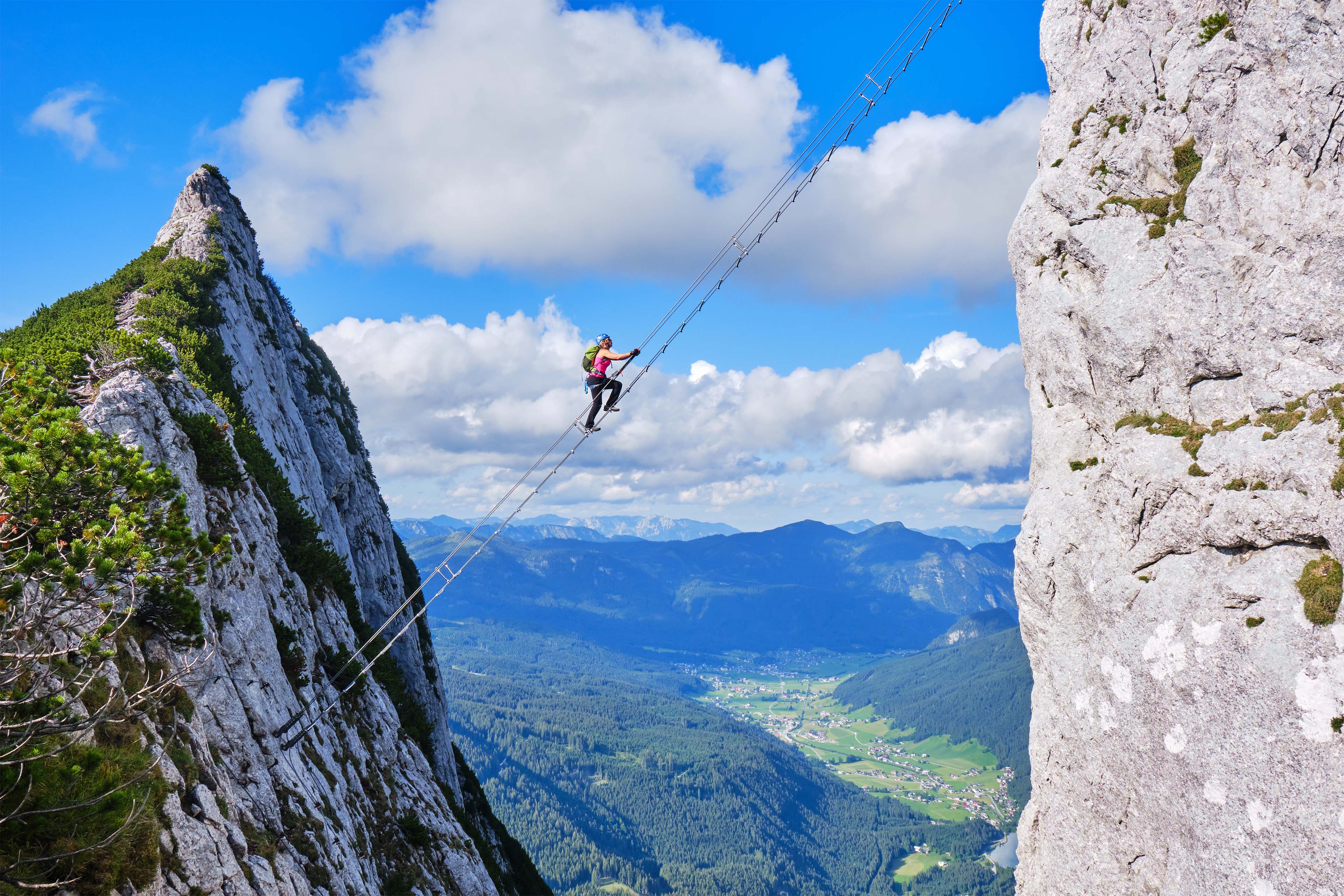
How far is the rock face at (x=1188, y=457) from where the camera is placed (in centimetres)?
2309

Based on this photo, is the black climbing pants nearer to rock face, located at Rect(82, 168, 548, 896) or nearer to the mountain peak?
rock face, located at Rect(82, 168, 548, 896)

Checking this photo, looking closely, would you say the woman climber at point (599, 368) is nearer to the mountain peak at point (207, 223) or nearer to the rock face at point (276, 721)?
the rock face at point (276, 721)

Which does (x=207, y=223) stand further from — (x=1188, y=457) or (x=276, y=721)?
(x=1188, y=457)

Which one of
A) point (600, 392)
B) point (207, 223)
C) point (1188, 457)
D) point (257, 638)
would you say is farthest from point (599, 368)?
point (207, 223)

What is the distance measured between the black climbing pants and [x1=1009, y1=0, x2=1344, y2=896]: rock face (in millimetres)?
22329

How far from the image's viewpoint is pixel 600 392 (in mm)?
23891

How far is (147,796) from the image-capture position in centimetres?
992

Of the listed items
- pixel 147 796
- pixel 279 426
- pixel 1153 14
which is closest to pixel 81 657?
pixel 147 796

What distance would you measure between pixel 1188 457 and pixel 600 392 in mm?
24119

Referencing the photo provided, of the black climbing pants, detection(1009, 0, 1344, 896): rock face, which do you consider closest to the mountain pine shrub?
detection(1009, 0, 1344, 896): rock face

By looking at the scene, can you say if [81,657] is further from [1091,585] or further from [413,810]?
[1091,585]

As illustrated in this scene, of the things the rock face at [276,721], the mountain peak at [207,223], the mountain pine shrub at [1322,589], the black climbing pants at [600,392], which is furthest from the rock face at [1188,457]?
the mountain peak at [207,223]

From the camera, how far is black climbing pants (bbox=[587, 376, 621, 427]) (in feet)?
78.0

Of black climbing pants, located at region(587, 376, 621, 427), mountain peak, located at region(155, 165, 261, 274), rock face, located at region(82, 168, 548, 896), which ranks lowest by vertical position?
rock face, located at region(82, 168, 548, 896)
